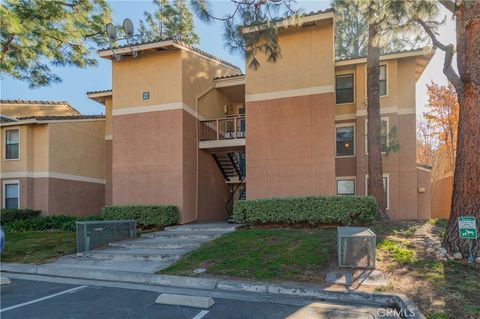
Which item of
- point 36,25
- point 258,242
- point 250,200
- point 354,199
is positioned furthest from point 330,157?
point 36,25

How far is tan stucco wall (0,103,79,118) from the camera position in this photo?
1930 centimetres

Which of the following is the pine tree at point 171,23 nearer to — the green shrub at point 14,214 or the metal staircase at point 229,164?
the metal staircase at point 229,164

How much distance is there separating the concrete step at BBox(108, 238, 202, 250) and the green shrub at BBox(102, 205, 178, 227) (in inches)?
80.3

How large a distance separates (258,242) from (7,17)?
9.31 metres

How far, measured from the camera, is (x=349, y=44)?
73.7ft

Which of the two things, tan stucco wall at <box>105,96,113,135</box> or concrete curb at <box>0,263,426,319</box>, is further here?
tan stucco wall at <box>105,96,113,135</box>

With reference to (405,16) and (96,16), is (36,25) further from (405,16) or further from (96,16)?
(405,16)

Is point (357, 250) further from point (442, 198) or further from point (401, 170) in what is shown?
point (442, 198)

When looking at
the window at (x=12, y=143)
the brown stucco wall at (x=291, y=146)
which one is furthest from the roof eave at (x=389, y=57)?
the window at (x=12, y=143)

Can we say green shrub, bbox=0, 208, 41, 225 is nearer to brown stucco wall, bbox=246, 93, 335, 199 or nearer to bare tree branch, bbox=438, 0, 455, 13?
brown stucco wall, bbox=246, 93, 335, 199

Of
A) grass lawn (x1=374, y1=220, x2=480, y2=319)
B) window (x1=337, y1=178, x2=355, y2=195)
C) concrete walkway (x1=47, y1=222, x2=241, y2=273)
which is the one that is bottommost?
concrete walkway (x1=47, y1=222, x2=241, y2=273)

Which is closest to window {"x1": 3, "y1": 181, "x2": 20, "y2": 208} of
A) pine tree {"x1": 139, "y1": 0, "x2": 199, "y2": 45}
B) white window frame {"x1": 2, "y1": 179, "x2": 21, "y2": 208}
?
white window frame {"x1": 2, "y1": 179, "x2": 21, "y2": 208}

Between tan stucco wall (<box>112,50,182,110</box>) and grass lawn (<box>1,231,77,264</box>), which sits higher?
tan stucco wall (<box>112,50,182,110</box>)

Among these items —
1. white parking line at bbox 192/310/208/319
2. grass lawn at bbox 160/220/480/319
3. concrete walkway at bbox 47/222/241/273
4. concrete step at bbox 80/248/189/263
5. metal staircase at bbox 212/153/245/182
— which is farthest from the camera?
metal staircase at bbox 212/153/245/182
